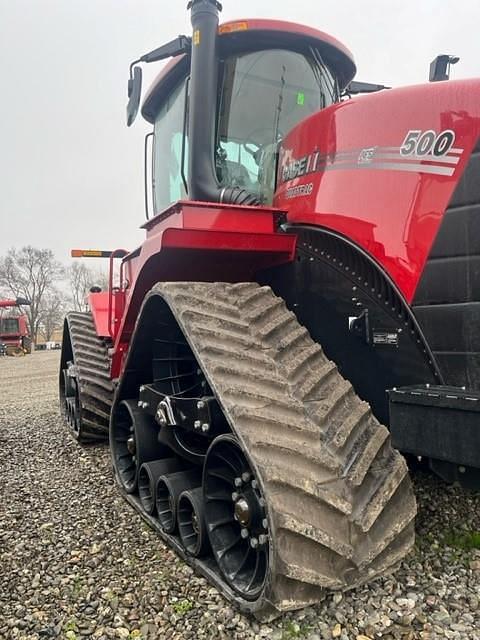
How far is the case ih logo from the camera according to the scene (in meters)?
2.07

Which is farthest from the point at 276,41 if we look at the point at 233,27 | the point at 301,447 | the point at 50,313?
the point at 50,313

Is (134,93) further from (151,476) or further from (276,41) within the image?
(151,476)

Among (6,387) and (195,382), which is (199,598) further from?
(6,387)

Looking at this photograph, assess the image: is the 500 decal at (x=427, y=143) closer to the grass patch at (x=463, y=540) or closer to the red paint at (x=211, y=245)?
the red paint at (x=211, y=245)

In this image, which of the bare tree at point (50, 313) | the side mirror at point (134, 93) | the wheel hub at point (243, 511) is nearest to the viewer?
the wheel hub at point (243, 511)

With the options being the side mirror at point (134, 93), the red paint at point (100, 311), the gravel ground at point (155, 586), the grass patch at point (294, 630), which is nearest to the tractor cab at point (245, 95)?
the side mirror at point (134, 93)

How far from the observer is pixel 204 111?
3197 millimetres

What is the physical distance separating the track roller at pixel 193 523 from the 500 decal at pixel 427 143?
1855 mm

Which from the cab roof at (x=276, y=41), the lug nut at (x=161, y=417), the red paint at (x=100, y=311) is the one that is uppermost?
the cab roof at (x=276, y=41)

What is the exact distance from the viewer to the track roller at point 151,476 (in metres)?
3.15

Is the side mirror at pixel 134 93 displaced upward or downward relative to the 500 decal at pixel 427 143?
upward

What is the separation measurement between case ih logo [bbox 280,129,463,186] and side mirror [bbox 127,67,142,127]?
173 centimetres

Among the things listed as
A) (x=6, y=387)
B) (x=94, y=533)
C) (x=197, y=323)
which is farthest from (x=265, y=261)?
(x=6, y=387)

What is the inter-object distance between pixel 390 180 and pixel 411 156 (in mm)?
123
